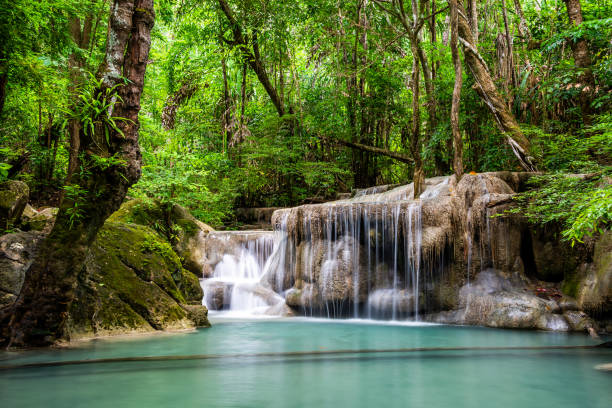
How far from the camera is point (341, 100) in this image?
43.1 feet

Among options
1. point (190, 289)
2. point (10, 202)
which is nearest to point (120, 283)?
point (190, 289)

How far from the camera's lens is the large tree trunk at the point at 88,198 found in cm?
340

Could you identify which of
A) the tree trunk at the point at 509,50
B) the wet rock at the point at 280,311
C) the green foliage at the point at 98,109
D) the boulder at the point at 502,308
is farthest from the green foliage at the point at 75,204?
the tree trunk at the point at 509,50

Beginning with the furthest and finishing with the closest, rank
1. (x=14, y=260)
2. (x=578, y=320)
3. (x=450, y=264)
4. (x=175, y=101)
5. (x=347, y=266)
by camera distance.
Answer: (x=175, y=101), (x=347, y=266), (x=450, y=264), (x=578, y=320), (x=14, y=260)

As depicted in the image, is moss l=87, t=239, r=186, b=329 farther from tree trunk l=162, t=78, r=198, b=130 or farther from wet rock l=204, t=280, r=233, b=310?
tree trunk l=162, t=78, r=198, b=130

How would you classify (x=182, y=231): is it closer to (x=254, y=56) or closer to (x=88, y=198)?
(x=88, y=198)

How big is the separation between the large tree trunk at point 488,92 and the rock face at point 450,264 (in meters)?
1.27

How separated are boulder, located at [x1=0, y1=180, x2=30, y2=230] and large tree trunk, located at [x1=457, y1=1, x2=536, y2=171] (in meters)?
8.89

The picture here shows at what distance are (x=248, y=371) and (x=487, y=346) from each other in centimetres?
293

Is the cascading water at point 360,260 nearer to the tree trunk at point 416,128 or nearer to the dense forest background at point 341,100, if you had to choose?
the tree trunk at point 416,128

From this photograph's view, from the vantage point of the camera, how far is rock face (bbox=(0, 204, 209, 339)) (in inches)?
162

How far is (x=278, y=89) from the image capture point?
1496 cm

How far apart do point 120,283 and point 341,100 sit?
33.2ft

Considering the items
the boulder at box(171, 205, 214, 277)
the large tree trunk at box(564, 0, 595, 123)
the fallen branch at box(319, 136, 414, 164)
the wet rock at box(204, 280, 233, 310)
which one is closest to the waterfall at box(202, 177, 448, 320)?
the wet rock at box(204, 280, 233, 310)
